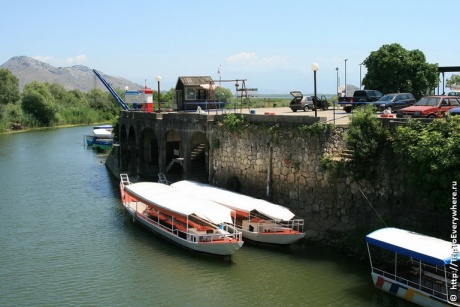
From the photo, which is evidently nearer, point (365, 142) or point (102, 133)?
point (365, 142)

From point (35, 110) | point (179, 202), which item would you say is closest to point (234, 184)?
point (179, 202)

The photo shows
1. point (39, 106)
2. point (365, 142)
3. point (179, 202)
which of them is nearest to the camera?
point (365, 142)

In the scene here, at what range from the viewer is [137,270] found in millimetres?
23188

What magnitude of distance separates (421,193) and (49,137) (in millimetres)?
72026

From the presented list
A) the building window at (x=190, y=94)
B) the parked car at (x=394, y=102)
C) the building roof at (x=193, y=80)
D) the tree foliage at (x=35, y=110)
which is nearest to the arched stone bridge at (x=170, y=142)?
the building window at (x=190, y=94)

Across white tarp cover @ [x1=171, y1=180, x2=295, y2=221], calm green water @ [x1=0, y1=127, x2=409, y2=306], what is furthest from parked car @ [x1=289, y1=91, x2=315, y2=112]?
calm green water @ [x1=0, y1=127, x2=409, y2=306]

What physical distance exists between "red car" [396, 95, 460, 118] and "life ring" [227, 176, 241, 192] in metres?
9.85

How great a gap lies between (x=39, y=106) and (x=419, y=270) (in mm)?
90928

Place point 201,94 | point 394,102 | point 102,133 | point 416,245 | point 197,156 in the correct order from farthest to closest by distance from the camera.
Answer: point 102,133 → point 201,94 → point 197,156 → point 394,102 → point 416,245

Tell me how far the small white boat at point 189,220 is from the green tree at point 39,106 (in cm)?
7524

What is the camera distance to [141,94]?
49.9 m

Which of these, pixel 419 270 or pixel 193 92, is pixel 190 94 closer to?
pixel 193 92

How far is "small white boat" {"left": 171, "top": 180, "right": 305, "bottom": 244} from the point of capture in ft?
82.3

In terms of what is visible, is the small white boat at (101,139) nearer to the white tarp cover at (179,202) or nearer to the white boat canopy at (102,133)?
the white boat canopy at (102,133)
